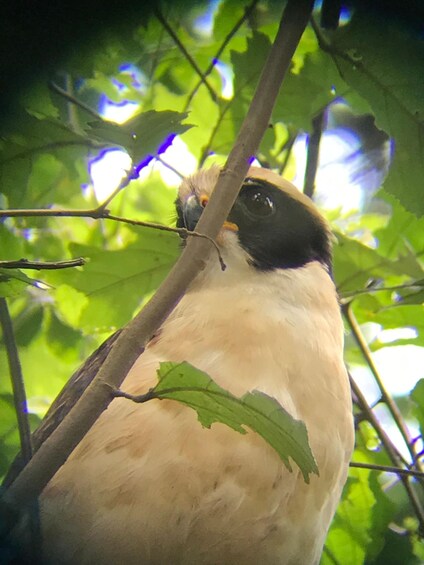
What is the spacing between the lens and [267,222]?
2510mm

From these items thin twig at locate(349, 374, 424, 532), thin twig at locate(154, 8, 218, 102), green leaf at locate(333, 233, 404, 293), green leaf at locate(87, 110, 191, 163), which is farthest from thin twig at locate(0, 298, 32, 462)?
green leaf at locate(333, 233, 404, 293)

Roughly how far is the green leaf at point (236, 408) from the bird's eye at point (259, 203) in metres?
1.20

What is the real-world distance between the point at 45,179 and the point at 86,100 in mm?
218

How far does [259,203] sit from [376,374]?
23.5 inches

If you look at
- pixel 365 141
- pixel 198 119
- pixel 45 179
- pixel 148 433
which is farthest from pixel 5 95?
pixel 365 141

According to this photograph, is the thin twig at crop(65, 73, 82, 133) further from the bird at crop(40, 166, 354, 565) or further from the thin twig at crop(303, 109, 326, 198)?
the thin twig at crop(303, 109, 326, 198)

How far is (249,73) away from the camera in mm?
2178

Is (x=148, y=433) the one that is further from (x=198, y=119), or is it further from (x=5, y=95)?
(x=198, y=119)

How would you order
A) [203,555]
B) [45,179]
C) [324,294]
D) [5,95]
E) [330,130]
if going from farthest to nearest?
[330,130], [324,294], [45,179], [203,555], [5,95]

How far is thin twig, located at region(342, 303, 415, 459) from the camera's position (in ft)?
7.50

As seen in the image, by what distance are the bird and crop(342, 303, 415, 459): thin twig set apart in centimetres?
21

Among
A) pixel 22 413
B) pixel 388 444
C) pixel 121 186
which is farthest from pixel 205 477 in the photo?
pixel 388 444

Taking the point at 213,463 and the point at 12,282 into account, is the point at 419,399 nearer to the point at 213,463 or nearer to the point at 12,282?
the point at 213,463

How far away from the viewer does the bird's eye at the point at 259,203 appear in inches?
97.4
